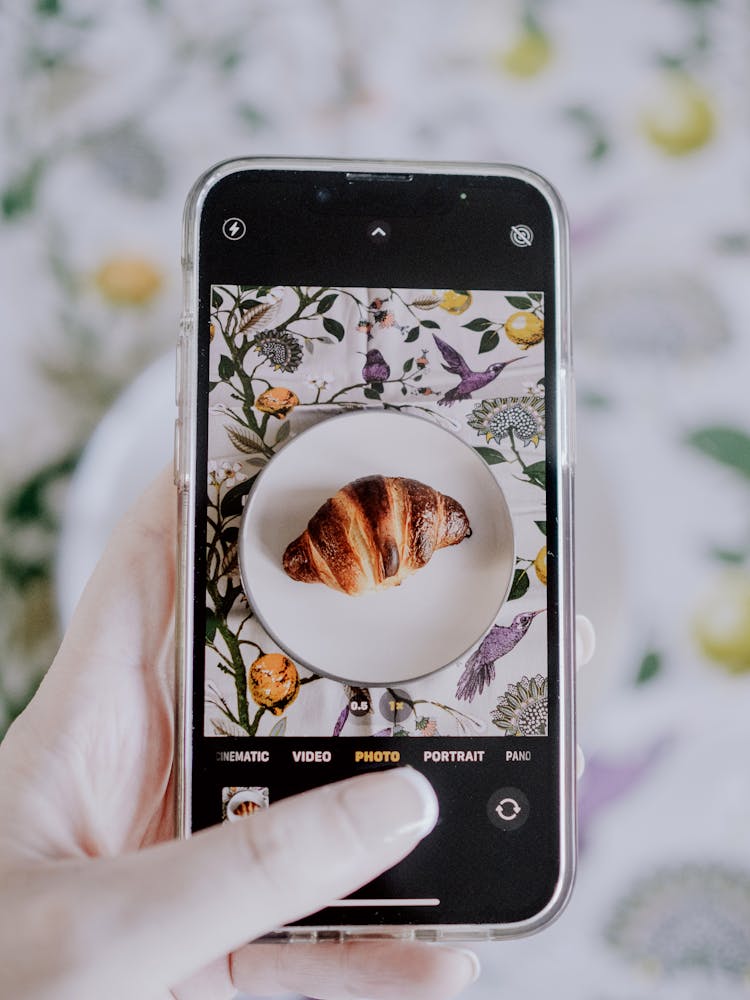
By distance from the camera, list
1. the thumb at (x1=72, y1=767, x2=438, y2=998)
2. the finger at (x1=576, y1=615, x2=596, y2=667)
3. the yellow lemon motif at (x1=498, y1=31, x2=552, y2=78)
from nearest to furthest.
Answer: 1. the thumb at (x1=72, y1=767, x2=438, y2=998)
2. the finger at (x1=576, y1=615, x2=596, y2=667)
3. the yellow lemon motif at (x1=498, y1=31, x2=552, y2=78)

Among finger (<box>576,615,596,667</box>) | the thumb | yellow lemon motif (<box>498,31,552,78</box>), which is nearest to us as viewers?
the thumb

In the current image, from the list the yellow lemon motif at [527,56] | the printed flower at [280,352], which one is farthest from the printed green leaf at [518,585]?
the yellow lemon motif at [527,56]

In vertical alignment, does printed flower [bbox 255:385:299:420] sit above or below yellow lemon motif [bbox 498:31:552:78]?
below

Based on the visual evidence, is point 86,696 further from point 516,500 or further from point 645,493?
point 645,493

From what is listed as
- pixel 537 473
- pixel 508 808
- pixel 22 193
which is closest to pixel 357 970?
pixel 508 808

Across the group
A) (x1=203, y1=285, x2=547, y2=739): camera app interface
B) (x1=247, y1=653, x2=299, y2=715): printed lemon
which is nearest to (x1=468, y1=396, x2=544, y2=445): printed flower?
(x1=203, y1=285, x2=547, y2=739): camera app interface

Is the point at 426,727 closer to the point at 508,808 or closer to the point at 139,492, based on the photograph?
the point at 508,808

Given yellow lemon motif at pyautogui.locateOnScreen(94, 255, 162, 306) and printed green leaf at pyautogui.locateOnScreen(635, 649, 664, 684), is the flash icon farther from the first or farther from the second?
printed green leaf at pyautogui.locateOnScreen(635, 649, 664, 684)

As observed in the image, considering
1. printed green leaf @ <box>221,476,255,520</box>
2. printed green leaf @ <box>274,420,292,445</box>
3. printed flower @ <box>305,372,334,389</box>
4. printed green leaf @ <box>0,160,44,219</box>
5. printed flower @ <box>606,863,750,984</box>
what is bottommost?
printed flower @ <box>606,863,750,984</box>
